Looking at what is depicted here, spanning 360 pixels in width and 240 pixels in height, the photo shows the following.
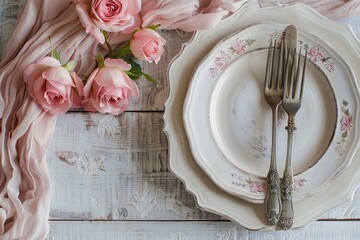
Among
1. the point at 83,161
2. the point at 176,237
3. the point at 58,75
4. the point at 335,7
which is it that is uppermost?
the point at 335,7

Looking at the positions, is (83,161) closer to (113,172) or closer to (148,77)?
(113,172)

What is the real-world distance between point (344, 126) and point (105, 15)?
1.25 feet

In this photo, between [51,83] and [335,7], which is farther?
[335,7]

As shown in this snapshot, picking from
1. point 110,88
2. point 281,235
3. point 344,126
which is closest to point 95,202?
point 110,88

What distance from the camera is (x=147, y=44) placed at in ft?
2.78

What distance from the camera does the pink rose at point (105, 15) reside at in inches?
32.7

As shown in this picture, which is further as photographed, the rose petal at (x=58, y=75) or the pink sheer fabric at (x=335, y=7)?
the pink sheer fabric at (x=335, y=7)

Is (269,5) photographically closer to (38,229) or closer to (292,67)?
(292,67)

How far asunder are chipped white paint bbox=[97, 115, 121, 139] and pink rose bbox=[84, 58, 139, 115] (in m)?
0.04

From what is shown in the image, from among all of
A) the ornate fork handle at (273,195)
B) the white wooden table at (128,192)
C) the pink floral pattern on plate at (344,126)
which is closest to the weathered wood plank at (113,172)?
the white wooden table at (128,192)

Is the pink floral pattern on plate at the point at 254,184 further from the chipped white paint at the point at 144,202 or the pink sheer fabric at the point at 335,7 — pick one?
the pink sheer fabric at the point at 335,7

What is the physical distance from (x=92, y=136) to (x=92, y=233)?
14 centimetres

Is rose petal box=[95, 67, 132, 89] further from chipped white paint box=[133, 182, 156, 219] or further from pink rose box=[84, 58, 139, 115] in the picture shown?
chipped white paint box=[133, 182, 156, 219]

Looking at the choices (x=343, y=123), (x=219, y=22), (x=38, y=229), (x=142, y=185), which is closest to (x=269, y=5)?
(x=219, y=22)
